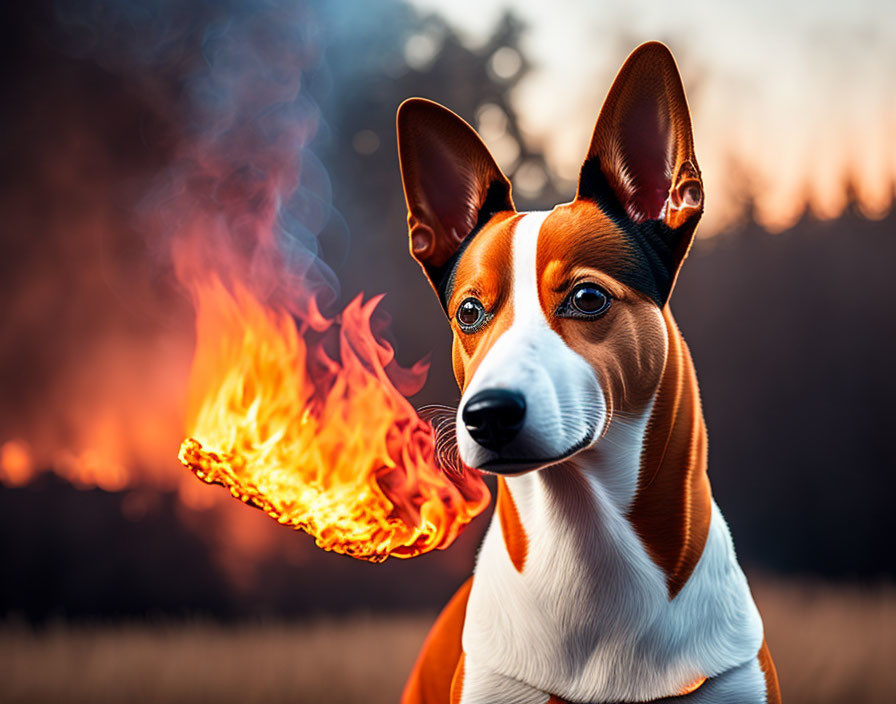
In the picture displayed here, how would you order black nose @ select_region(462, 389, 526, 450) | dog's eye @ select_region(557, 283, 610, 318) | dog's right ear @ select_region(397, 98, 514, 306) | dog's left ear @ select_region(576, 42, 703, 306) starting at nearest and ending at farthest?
1. black nose @ select_region(462, 389, 526, 450)
2. dog's eye @ select_region(557, 283, 610, 318)
3. dog's left ear @ select_region(576, 42, 703, 306)
4. dog's right ear @ select_region(397, 98, 514, 306)

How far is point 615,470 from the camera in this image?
1.65 meters

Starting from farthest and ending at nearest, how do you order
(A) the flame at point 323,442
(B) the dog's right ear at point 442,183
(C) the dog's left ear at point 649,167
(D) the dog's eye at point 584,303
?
(A) the flame at point 323,442 < (B) the dog's right ear at point 442,183 < (C) the dog's left ear at point 649,167 < (D) the dog's eye at point 584,303

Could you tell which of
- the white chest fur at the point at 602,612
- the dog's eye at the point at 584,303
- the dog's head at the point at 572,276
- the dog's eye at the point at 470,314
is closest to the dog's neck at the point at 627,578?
the white chest fur at the point at 602,612

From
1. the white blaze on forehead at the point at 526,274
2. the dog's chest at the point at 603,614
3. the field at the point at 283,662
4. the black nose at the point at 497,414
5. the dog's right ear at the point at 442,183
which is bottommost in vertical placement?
the field at the point at 283,662

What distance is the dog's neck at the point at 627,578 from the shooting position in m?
1.63

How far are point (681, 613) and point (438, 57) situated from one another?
10.7 ft

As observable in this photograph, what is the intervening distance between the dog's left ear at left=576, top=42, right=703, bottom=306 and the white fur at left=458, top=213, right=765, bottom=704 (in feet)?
0.63

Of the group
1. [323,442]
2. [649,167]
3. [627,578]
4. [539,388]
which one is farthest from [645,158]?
[323,442]

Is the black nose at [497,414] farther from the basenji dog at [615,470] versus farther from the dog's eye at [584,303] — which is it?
the dog's eye at [584,303]

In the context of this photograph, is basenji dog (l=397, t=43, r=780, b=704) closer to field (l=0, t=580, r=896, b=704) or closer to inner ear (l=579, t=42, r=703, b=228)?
inner ear (l=579, t=42, r=703, b=228)

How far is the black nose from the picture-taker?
4.53 ft

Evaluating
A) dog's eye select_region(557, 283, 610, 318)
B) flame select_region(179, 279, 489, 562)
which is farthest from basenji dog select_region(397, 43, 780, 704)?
flame select_region(179, 279, 489, 562)

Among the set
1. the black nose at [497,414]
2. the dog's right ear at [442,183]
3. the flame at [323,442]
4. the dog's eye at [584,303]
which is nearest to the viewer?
the black nose at [497,414]

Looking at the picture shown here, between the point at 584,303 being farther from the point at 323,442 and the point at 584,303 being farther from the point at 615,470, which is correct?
the point at 323,442
